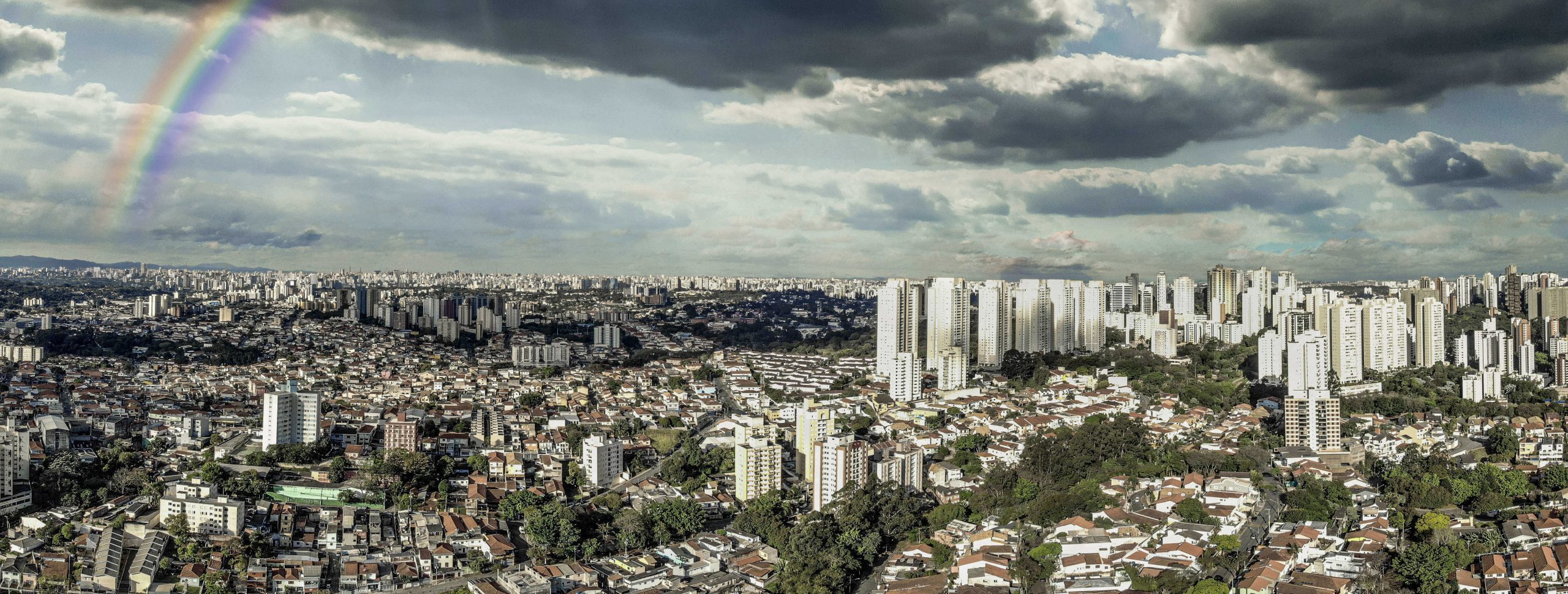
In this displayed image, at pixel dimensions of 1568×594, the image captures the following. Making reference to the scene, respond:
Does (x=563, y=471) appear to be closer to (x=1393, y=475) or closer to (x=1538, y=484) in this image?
(x=1393, y=475)

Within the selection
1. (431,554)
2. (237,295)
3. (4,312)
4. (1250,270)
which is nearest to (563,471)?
(431,554)

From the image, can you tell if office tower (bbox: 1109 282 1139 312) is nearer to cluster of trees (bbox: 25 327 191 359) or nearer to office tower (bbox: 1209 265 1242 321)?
office tower (bbox: 1209 265 1242 321)

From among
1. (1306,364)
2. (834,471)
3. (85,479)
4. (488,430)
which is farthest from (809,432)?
(1306,364)

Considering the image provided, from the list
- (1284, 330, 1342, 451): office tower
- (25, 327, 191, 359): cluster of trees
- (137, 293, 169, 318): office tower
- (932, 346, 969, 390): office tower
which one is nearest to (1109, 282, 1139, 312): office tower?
(932, 346, 969, 390): office tower

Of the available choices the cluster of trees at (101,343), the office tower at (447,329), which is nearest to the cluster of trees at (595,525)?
the cluster of trees at (101,343)

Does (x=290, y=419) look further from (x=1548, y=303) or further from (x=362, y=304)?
(x=1548, y=303)
